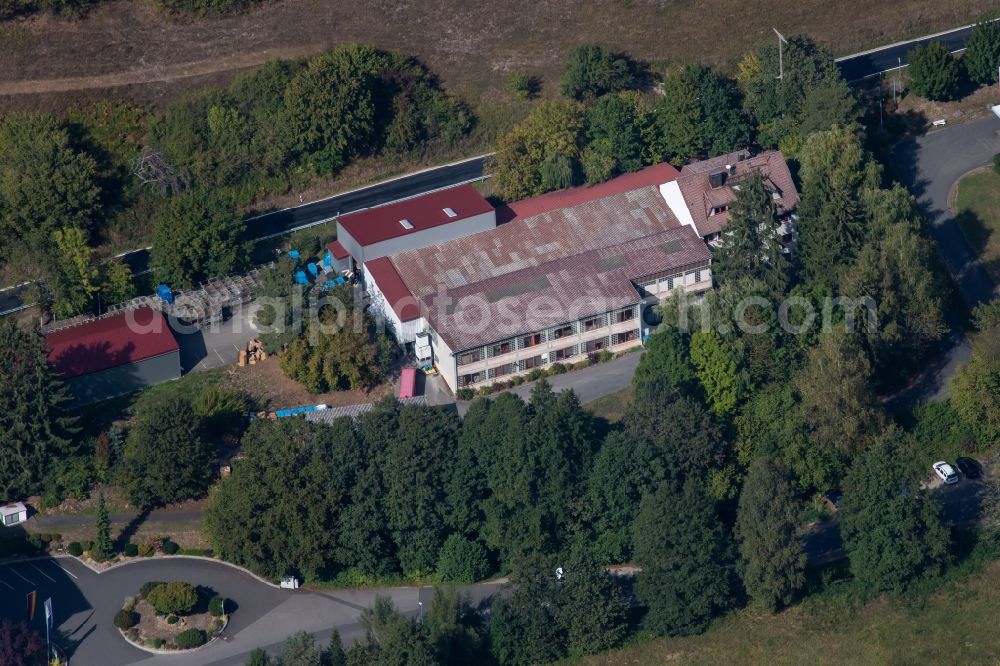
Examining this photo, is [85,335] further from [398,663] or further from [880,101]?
[880,101]

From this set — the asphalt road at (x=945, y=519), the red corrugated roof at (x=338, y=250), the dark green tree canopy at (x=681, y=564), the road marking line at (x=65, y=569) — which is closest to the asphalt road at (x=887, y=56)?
the asphalt road at (x=945, y=519)

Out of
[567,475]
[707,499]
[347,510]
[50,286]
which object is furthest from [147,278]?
[707,499]

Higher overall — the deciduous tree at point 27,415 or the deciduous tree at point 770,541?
the deciduous tree at point 27,415

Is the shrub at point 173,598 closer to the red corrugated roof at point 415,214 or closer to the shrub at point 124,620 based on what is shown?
the shrub at point 124,620

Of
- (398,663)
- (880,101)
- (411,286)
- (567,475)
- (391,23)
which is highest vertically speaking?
(391,23)

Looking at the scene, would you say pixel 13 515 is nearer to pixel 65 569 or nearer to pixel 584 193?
pixel 65 569

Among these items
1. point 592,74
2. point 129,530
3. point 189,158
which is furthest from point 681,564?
point 189,158

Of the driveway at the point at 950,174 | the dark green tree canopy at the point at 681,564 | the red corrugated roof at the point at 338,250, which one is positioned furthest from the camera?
the red corrugated roof at the point at 338,250
